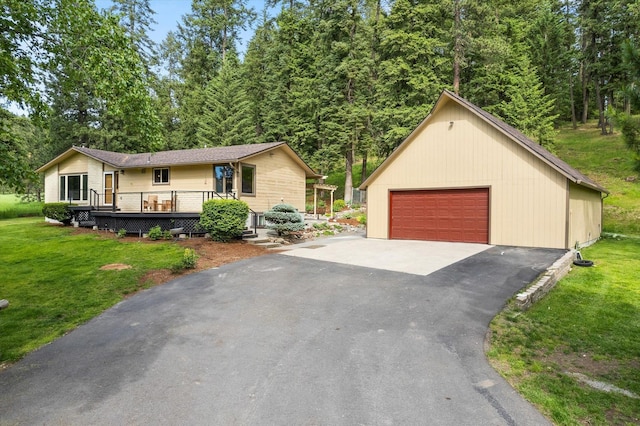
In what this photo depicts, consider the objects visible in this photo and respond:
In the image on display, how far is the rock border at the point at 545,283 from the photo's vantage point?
653 cm

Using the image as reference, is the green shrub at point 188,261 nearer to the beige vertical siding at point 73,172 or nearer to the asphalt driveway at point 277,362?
the asphalt driveway at point 277,362

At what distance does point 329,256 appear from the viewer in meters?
11.2

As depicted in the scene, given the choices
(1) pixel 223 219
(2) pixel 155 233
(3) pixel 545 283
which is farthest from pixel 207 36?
(3) pixel 545 283

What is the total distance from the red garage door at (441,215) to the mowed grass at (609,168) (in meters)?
6.27

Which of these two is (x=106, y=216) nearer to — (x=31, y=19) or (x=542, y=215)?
(x=31, y=19)

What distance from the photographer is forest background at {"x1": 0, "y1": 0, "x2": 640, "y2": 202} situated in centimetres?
2567

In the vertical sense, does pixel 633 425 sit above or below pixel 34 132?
below

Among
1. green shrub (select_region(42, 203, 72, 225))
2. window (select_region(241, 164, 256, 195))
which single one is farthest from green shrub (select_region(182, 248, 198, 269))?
green shrub (select_region(42, 203, 72, 225))

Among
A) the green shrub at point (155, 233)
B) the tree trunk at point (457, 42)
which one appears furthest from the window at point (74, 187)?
the tree trunk at point (457, 42)

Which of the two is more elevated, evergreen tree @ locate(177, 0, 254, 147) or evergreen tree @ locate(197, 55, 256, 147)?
evergreen tree @ locate(177, 0, 254, 147)

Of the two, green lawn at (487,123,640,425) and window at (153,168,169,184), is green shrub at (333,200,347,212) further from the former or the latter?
green lawn at (487,123,640,425)

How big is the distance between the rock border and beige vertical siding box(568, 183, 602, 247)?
2542 millimetres

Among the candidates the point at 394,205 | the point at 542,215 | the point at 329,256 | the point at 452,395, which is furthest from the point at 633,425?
the point at 394,205

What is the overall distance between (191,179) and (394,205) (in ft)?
36.4
